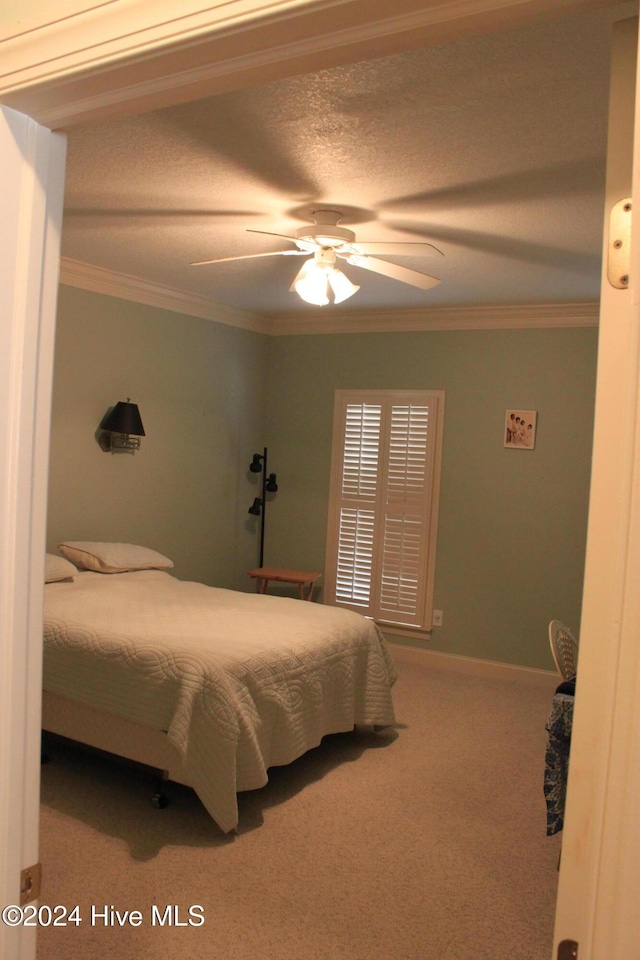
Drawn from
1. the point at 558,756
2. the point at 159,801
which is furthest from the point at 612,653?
the point at 159,801

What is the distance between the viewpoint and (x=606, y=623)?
74 centimetres

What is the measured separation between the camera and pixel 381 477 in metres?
5.76

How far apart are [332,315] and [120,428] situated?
2024 mm

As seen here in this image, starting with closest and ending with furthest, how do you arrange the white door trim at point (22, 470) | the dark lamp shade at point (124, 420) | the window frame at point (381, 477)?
the white door trim at point (22, 470) → the dark lamp shade at point (124, 420) → the window frame at point (381, 477)

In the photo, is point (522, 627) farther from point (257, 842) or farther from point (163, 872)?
point (163, 872)

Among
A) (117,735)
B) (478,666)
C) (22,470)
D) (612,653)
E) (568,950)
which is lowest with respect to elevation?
(478,666)

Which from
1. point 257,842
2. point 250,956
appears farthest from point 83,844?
point 250,956

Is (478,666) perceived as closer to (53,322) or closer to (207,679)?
(207,679)

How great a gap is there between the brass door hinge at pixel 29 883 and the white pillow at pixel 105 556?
3365mm

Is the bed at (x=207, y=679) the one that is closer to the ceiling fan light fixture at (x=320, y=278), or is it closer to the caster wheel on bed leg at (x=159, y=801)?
the caster wheel on bed leg at (x=159, y=801)

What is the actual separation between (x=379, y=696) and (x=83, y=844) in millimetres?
1676

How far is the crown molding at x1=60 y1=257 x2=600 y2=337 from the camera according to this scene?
4.80m

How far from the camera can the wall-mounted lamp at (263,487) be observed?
6078mm

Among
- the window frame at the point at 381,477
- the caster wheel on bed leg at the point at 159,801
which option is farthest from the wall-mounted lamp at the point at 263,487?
the caster wheel on bed leg at the point at 159,801
